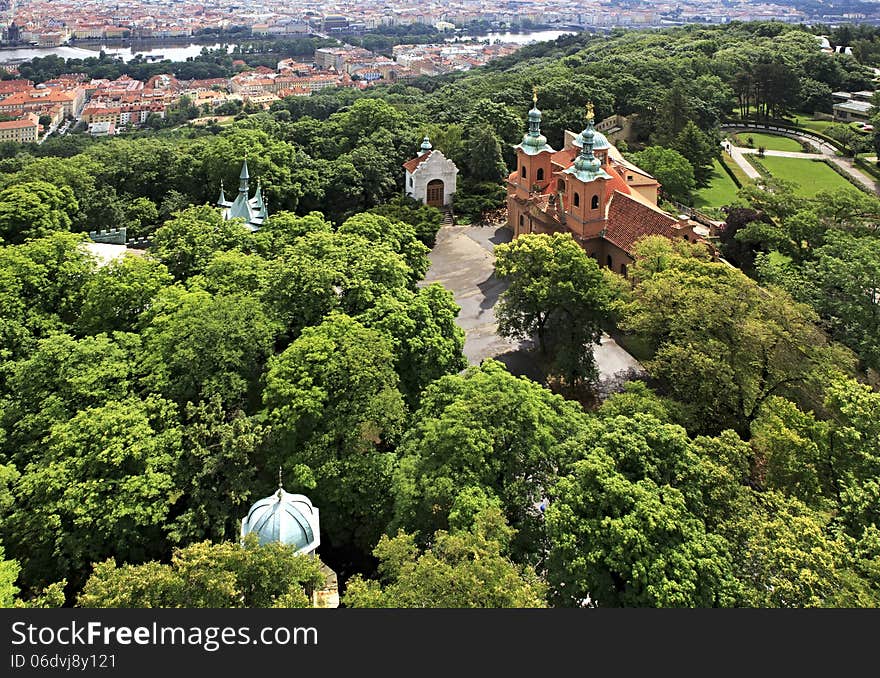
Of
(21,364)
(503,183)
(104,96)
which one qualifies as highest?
(21,364)

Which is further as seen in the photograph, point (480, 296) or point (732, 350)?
point (480, 296)

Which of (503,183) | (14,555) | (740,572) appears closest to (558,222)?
(503,183)

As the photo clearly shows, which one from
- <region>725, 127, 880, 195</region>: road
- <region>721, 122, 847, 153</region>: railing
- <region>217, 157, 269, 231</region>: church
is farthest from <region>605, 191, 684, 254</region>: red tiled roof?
<region>721, 122, 847, 153</region>: railing

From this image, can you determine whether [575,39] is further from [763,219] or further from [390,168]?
[763,219]

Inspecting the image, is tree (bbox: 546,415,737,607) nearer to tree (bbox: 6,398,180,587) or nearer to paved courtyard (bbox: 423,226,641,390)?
tree (bbox: 6,398,180,587)

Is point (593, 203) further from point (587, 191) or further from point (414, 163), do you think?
point (414, 163)

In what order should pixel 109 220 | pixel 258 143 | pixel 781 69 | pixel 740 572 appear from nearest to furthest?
pixel 740 572
pixel 109 220
pixel 258 143
pixel 781 69

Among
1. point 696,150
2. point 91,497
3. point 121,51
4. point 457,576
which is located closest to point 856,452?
point 457,576
